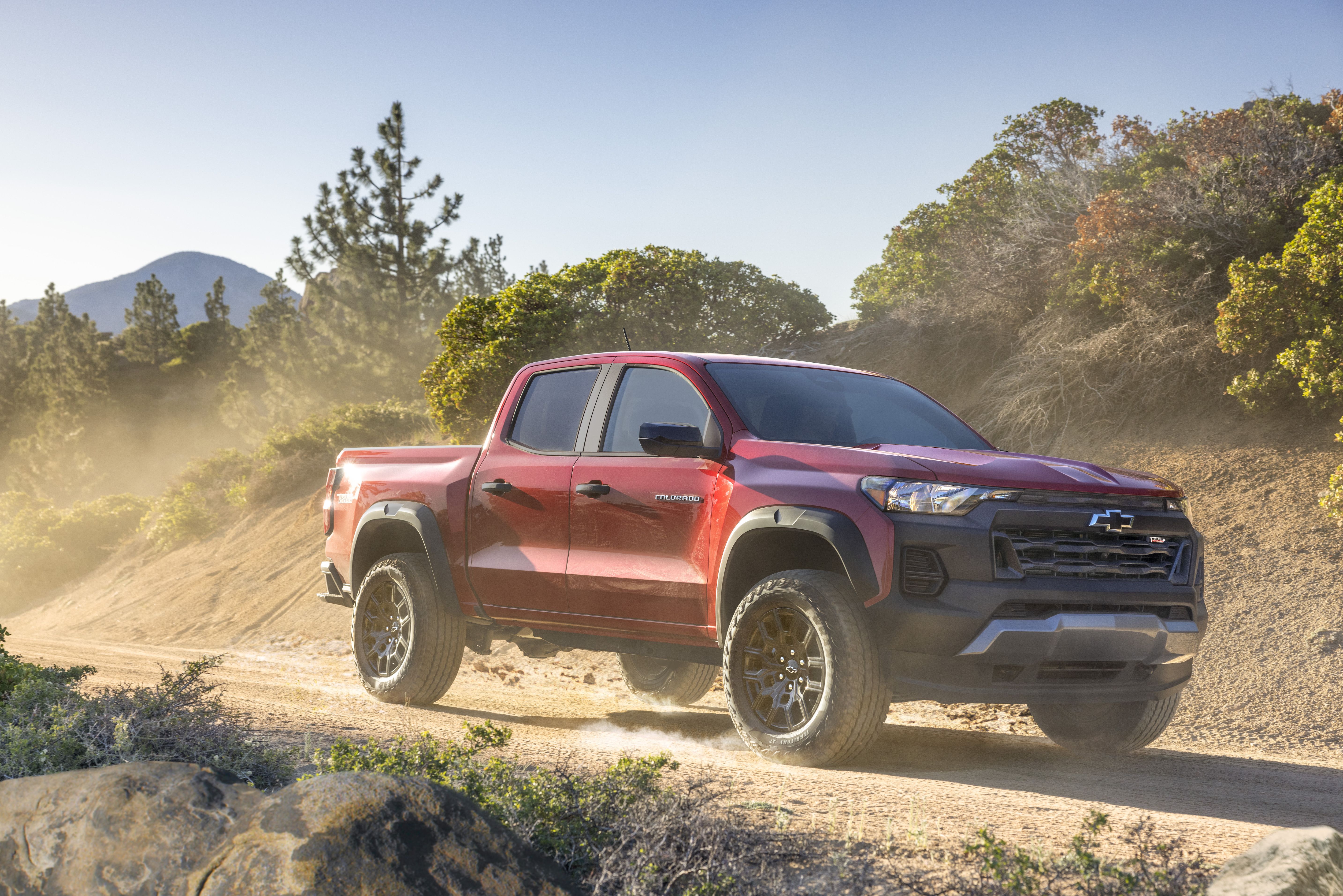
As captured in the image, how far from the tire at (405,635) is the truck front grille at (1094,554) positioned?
3721 millimetres

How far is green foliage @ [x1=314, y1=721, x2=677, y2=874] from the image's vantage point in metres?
3.20

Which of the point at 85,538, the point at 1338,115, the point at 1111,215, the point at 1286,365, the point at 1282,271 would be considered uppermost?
the point at 1338,115

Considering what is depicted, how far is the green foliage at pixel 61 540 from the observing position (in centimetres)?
2541

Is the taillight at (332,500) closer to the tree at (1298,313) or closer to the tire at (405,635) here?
the tire at (405,635)

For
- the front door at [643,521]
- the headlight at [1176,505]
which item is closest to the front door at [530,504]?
the front door at [643,521]

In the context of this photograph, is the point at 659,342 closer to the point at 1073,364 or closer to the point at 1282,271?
the point at 1073,364

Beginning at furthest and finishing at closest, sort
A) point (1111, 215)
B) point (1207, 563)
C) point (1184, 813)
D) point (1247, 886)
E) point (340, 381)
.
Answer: point (340, 381)
point (1111, 215)
point (1207, 563)
point (1184, 813)
point (1247, 886)

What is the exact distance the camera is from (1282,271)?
1109cm

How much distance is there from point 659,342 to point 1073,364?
8.16m

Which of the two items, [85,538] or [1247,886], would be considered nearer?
[1247,886]

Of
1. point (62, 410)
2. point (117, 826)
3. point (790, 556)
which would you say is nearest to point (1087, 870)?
point (790, 556)

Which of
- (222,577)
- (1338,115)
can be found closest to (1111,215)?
(1338,115)

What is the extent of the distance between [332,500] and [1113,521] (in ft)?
17.9

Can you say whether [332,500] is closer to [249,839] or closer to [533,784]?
[533,784]
